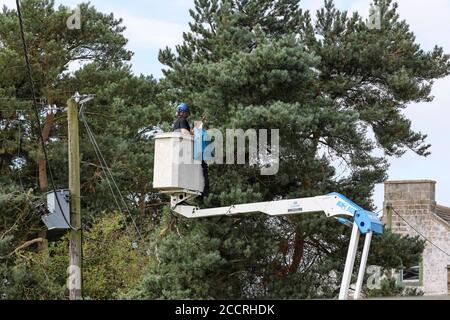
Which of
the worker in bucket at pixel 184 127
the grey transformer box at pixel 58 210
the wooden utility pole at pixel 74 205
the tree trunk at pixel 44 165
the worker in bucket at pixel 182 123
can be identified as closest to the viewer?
the worker in bucket at pixel 184 127

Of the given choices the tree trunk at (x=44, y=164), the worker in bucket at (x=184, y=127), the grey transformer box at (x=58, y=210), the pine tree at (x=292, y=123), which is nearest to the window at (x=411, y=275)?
the pine tree at (x=292, y=123)

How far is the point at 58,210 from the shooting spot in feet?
Result: 91.4

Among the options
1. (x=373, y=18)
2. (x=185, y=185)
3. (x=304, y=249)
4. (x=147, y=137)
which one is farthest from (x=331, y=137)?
(x=147, y=137)

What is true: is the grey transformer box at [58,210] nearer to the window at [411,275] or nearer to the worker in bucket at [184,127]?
the worker in bucket at [184,127]

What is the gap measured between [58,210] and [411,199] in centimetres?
1551

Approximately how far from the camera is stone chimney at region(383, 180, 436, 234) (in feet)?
127

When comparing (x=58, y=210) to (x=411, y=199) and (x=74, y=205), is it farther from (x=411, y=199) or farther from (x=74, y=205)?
(x=411, y=199)

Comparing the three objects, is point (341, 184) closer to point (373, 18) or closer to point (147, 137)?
point (373, 18)

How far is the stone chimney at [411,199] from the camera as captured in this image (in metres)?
38.6

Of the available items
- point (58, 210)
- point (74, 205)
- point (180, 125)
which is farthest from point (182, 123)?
point (58, 210)

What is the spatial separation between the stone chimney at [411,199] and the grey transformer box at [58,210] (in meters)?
13.9

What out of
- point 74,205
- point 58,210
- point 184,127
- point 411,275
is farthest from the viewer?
point 411,275

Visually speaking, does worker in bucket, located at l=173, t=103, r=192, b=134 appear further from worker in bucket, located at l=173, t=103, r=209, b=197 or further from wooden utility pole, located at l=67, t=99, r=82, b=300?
wooden utility pole, located at l=67, t=99, r=82, b=300

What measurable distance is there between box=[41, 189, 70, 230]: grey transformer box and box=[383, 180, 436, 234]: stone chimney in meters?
13.9
